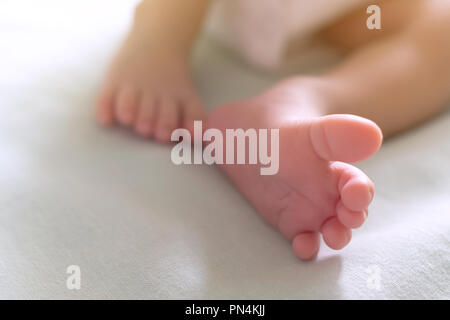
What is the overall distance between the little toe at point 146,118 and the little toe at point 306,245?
10.7 inches

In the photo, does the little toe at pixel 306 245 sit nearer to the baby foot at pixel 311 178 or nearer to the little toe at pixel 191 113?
the baby foot at pixel 311 178

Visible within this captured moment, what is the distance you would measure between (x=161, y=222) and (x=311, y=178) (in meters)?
0.16

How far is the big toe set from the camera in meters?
0.41

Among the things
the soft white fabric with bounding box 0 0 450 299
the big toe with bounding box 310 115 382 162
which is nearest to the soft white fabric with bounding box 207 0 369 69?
the soft white fabric with bounding box 0 0 450 299

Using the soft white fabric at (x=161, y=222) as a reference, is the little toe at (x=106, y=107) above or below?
above

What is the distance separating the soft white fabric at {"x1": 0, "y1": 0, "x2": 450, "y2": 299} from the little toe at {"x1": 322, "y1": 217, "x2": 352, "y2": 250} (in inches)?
0.8

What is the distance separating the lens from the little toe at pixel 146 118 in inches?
25.6

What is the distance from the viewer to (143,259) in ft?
1.52

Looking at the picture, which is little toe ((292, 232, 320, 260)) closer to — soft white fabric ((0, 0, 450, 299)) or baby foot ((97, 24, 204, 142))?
soft white fabric ((0, 0, 450, 299))

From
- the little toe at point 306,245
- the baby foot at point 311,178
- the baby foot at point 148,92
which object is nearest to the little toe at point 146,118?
the baby foot at point 148,92

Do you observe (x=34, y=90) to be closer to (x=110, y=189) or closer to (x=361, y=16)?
(x=110, y=189)

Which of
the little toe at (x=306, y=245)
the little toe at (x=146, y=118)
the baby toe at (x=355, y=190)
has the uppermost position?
the little toe at (x=146, y=118)

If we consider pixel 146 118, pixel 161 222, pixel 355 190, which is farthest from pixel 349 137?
→ pixel 146 118

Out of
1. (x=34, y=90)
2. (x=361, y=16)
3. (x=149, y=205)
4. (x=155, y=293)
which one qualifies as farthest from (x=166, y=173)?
(x=361, y=16)
